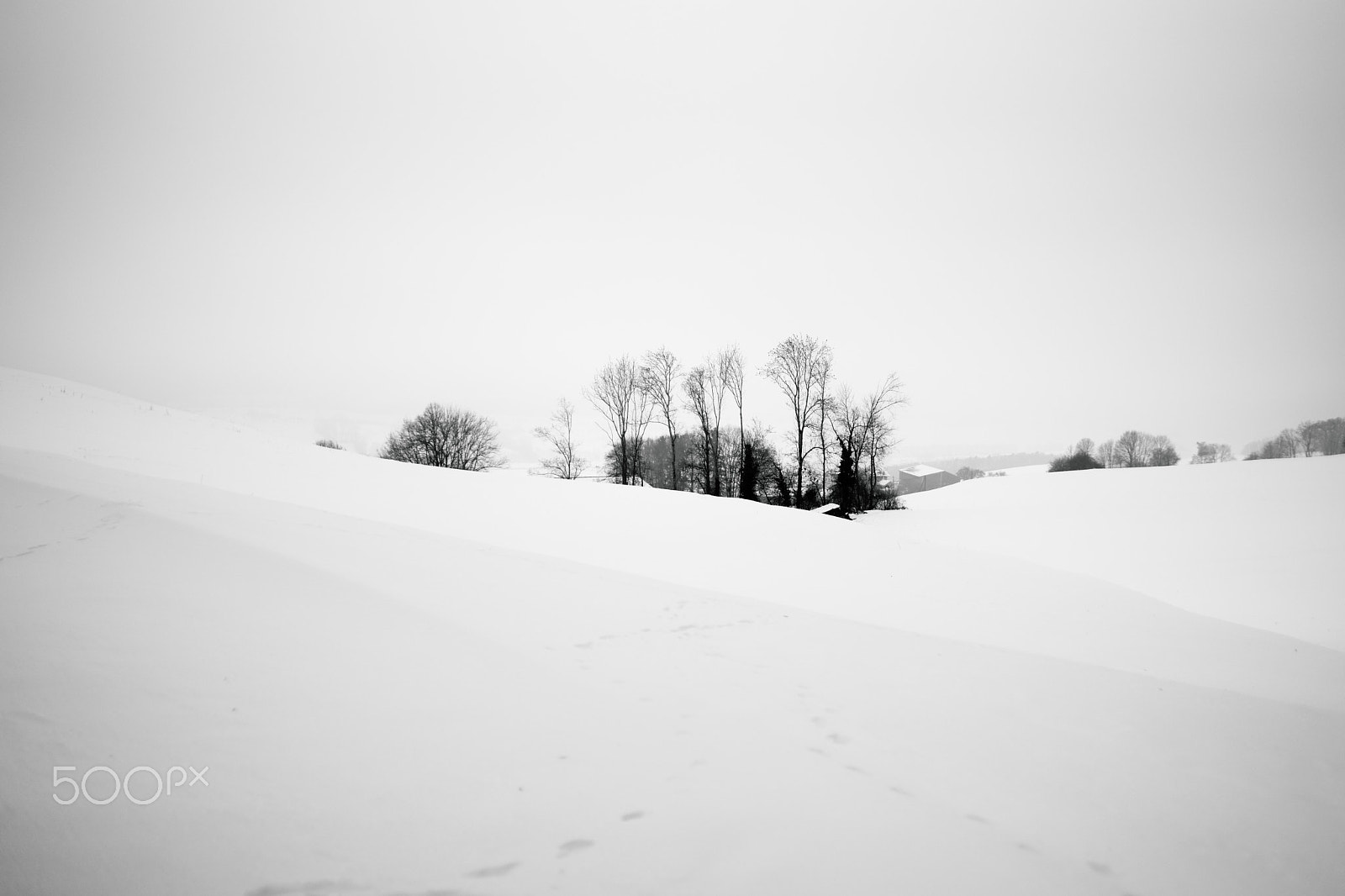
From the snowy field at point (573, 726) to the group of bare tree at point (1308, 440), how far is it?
5731cm

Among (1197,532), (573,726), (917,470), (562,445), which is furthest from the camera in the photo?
(917,470)

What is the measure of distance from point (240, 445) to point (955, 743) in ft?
54.8

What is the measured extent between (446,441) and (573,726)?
47.6m

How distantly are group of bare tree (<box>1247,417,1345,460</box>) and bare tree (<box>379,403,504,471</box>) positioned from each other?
226 feet

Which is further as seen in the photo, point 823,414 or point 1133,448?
point 1133,448

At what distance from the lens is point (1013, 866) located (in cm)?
229

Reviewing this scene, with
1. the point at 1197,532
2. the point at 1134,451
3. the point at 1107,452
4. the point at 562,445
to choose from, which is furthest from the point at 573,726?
the point at 1107,452

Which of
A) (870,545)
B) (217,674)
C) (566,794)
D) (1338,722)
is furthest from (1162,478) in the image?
(217,674)

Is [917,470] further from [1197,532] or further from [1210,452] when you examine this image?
[1197,532]

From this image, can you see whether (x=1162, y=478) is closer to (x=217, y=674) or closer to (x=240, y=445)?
(x=217, y=674)

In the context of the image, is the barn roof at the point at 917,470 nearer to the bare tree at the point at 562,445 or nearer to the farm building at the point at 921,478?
the farm building at the point at 921,478

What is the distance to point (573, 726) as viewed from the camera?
10.2 feet

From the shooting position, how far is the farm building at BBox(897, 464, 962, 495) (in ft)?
257

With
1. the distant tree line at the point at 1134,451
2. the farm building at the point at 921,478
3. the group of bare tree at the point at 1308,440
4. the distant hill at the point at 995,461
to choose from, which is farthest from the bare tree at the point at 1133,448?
the distant hill at the point at 995,461
